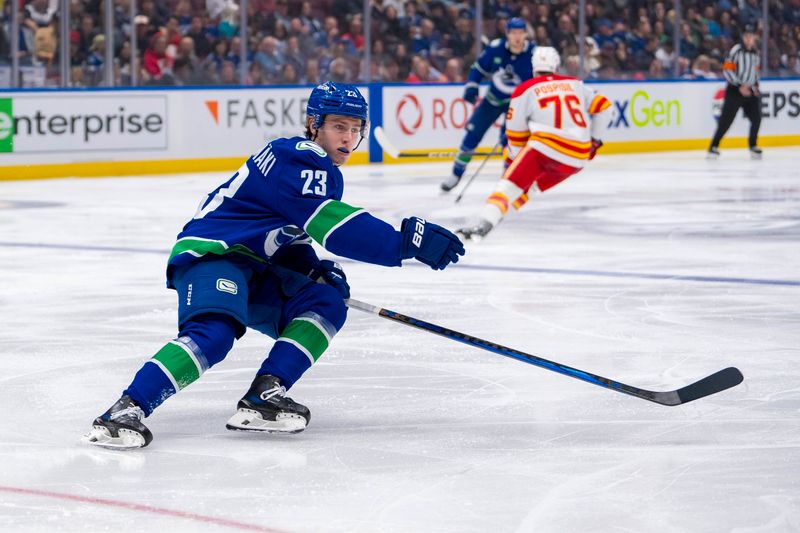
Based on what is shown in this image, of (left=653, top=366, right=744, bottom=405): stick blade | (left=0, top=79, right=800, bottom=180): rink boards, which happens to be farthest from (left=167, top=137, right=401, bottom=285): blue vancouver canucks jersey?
(left=0, top=79, right=800, bottom=180): rink boards

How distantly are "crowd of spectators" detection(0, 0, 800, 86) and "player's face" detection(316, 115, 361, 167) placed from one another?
860 cm

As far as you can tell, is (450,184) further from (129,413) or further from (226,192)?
(129,413)

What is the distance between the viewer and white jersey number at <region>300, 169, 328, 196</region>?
10.3 ft

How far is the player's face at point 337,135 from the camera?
3.32 metres

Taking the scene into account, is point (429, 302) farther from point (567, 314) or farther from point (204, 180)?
point (204, 180)

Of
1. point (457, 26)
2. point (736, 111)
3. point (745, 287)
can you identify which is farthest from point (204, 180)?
point (745, 287)

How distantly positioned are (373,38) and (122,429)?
10.8 m

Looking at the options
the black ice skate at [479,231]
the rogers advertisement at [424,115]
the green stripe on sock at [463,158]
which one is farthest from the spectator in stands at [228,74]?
the black ice skate at [479,231]

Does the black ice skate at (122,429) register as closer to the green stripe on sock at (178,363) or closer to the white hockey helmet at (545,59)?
the green stripe on sock at (178,363)

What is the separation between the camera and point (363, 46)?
13.6 meters

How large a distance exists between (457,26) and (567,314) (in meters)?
9.50

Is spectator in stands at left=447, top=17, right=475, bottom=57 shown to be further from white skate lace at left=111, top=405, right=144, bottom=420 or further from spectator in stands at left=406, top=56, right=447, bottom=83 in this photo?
white skate lace at left=111, top=405, right=144, bottom=420

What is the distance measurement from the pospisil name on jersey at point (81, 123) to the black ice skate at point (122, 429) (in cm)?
861

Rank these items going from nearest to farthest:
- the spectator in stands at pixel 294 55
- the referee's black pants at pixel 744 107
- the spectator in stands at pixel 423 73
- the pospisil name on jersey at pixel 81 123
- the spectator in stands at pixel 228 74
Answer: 1. the pospisil name on jersey at pixel 81 123
2. the spectator in stands at pixel 228 74
3. the spectator in stands at pixel 294 55
4. the spectator in stands at pixel 423 73
5. the referee's black pants at pixel 744 107
